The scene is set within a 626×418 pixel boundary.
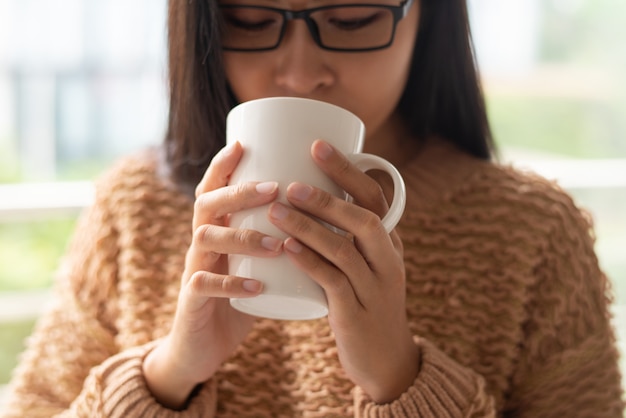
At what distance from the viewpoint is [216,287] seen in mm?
640

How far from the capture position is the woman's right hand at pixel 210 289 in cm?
61

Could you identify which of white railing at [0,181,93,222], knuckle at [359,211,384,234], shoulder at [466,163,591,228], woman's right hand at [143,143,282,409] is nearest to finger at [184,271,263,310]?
woman's right hand at [143,143,282,409]

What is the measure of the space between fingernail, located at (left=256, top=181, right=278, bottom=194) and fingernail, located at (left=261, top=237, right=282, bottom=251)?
0.04 meters

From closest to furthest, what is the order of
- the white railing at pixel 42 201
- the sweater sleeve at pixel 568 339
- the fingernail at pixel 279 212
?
the fingernail at pixel 279 212 → the sweater sleeve at pixel 568 339 → the white railing at pixel 42 201

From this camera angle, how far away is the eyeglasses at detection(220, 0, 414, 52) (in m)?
0.84

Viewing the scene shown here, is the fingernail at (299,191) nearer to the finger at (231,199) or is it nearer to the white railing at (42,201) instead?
the finger at (231,199)

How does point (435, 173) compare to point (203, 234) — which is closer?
point (203, 234)

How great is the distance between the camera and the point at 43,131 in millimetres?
2027

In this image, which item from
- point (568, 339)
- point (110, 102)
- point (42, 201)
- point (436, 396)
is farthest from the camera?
point (110, 102)

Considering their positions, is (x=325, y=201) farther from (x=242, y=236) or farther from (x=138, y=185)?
(x=138, y=185)

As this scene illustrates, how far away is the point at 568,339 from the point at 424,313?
0.18m

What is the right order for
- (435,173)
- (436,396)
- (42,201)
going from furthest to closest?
(42,201) < (435,173) < (436,396)

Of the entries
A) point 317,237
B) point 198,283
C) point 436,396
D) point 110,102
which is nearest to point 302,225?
point 317,237

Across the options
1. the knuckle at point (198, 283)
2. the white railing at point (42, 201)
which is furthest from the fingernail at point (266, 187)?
the white railing at point (42, 201)
